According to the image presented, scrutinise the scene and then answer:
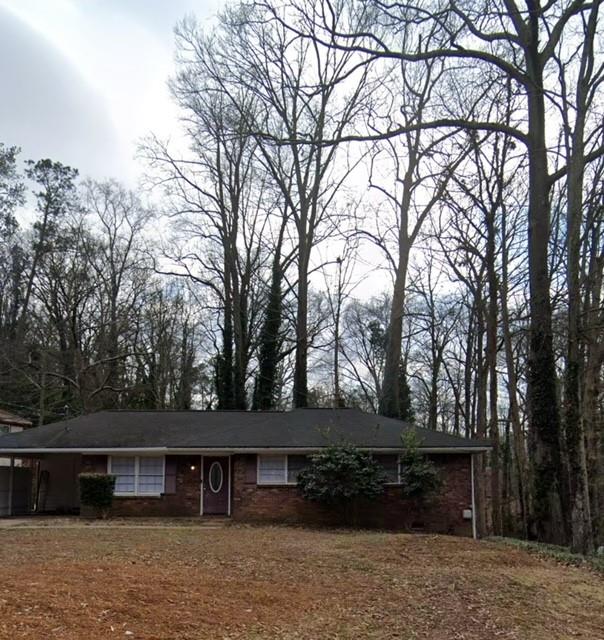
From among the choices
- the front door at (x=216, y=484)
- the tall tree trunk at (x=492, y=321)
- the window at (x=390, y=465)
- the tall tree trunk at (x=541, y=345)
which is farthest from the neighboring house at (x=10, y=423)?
the tall tree trunk at (x=541, y=345)

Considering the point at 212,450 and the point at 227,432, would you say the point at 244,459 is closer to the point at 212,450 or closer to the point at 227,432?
the point at 212,450

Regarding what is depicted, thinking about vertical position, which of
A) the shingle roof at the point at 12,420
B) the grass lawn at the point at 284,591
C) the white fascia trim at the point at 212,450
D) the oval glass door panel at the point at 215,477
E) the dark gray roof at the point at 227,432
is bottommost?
the grass lawn at the point at 284,591

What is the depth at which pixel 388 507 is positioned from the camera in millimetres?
18672

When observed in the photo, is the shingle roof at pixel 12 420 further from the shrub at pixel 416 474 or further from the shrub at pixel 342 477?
the shrub at pixel 416 474

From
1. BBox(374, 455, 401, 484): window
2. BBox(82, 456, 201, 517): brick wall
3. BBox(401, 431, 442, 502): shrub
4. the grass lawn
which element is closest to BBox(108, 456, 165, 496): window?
BBox(82, 456, 201, 517): brick wall

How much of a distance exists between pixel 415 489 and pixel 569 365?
567cm

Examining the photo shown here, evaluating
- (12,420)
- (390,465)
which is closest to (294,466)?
(390,465)

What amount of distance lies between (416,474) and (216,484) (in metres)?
6.11

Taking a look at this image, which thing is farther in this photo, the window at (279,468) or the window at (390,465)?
the window at (279,468)

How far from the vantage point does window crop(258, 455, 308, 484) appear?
1897 centimetres

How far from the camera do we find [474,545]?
14.5m

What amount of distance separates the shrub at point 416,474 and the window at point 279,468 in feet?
9.47

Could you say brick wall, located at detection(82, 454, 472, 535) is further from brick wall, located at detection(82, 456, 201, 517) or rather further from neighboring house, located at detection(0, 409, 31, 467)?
neighboring house, located at detection(0, 409, 31, 467)

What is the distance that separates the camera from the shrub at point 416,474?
17719mm
